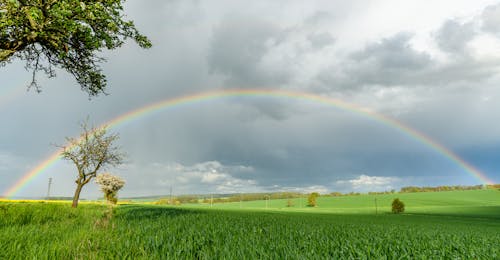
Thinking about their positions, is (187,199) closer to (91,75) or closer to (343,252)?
(91,75)

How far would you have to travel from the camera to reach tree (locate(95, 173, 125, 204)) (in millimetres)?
75000

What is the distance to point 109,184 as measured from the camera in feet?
249

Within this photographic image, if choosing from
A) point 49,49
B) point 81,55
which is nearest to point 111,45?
point 81,55

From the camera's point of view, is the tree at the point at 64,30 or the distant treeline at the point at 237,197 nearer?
the tree at the point at 64,30

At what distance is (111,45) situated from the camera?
40.9 feet

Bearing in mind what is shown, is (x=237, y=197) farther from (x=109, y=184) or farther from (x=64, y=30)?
(x=64, y=30)

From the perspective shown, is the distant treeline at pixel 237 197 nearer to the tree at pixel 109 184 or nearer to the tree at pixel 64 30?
the tree at pixel 109 184

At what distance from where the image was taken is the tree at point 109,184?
246ft

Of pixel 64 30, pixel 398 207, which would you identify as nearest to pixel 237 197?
pixel 398 207

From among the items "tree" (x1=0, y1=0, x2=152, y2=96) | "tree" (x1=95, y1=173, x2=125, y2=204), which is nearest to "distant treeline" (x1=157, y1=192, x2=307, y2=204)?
"tree" (x1=95, y1=173, x2=125, y2=204)

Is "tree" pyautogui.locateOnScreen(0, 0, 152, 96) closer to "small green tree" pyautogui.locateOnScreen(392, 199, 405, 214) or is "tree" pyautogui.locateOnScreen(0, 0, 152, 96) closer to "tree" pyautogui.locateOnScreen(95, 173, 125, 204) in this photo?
"tree" pyautogui.locateOnScreen(95, 173, 125, 204)

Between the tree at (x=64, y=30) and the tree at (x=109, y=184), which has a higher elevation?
the tree at (x=64, y=30)

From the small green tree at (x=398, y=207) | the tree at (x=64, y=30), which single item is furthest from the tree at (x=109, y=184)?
the small green tree at (x=398, y=207)

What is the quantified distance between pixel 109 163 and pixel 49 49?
35.6 metres
